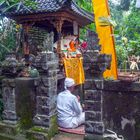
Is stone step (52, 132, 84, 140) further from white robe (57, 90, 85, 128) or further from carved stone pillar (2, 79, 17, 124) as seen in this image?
carved stone pillar (2, 79, 17, 124)

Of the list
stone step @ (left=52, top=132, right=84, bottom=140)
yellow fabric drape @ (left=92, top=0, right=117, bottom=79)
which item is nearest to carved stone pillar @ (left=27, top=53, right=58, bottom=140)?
stone step @ (left=52, top=132, right=84, bottom=140)

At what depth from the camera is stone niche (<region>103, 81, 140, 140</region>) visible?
4754 millimetres

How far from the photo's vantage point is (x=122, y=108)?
4867 mm

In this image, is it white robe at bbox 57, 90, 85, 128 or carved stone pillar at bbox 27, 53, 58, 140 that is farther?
white robe at bbox 57, 90, 85, 128

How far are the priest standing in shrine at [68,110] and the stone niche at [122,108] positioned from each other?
108 centimetres

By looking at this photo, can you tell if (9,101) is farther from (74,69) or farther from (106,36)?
(74,69)

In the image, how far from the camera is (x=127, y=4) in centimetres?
2020

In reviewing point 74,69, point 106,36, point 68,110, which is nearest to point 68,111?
point 68,110

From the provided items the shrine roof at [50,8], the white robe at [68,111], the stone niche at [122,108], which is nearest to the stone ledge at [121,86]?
the stone niche at [122,108]

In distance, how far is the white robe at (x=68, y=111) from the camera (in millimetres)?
5878

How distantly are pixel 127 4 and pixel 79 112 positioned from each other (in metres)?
16.0

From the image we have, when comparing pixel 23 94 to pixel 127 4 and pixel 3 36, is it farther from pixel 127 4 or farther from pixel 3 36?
pixel 127 4

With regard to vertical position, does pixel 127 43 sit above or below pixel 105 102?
above

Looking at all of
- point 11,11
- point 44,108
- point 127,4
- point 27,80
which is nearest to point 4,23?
point 11,11
